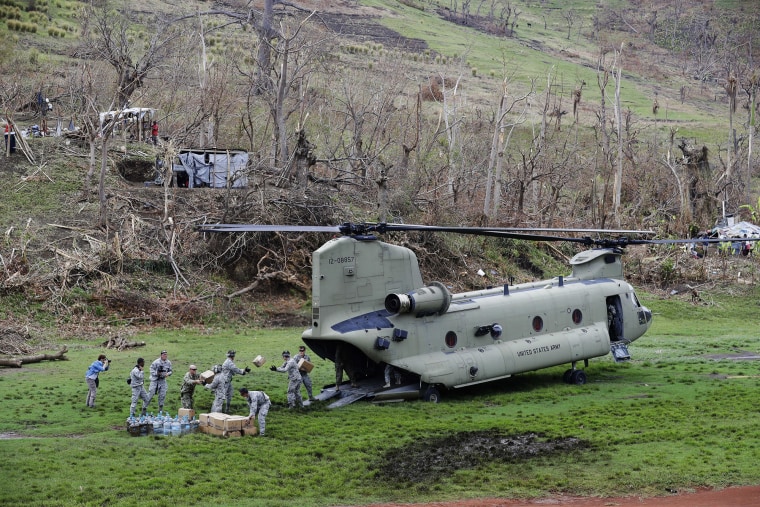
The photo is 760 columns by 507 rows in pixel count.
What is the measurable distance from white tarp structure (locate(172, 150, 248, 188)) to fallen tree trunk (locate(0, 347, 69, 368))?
656 inches

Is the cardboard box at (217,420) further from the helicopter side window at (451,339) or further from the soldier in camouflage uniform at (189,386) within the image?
the helicopter side window at (451,339)

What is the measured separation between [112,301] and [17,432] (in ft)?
46.8

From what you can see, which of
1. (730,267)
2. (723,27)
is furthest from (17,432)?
(723,27)

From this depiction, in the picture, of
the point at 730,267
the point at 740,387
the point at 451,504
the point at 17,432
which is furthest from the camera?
the point at 730,267

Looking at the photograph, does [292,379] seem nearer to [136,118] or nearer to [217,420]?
[217,420]

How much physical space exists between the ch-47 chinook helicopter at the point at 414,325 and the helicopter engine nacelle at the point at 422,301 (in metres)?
0.03

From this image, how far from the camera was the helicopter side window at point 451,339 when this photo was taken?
2419cm

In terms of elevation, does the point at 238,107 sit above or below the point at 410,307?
above

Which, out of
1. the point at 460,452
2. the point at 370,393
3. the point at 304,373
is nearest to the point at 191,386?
the point at 304,373

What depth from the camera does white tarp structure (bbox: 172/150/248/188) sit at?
43.2 meters

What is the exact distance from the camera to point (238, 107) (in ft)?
204

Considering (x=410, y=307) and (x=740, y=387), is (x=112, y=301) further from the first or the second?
(x=740, y=387)

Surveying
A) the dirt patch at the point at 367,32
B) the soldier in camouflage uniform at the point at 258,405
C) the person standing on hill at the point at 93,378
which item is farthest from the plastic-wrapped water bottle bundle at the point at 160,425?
the dirt patch at the point at 367,32

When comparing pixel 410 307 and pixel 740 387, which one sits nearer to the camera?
pixel 410 307
